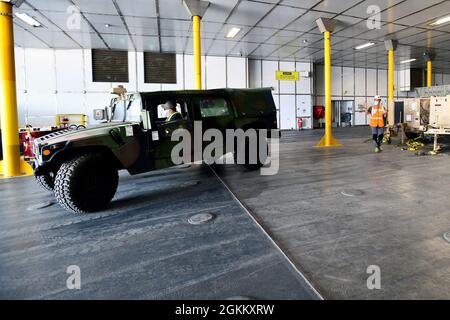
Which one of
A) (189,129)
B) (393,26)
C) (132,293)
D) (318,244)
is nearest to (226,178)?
(189,129)

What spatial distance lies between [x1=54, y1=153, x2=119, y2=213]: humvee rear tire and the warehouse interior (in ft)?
0.60

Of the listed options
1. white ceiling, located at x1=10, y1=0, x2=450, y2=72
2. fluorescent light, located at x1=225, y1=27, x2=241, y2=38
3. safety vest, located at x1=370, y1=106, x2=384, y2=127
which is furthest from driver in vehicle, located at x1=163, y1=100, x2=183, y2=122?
fluorescent light, located at x1=225, y1=27, x2=241, y2=38

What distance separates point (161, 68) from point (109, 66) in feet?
9.60

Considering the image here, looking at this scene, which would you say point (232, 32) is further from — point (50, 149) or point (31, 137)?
point (50, 149)

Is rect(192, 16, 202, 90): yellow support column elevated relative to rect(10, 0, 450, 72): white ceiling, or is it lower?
lower

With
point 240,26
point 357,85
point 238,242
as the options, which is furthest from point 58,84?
point 357,85

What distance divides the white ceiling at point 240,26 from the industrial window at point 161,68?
835 millimetres

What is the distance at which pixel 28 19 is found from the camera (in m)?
10.6

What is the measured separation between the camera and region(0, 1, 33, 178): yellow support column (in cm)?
639

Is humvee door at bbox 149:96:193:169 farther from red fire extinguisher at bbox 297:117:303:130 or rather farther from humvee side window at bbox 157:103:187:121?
red fire extinguisher at bbox 297:117:303:130

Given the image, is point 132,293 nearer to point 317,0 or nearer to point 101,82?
point 317,0

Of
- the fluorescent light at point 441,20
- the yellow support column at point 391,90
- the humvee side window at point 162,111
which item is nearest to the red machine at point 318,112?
the yellow support column at point 391,90

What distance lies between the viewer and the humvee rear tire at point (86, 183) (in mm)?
3598

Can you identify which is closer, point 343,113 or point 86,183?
point 86,183
